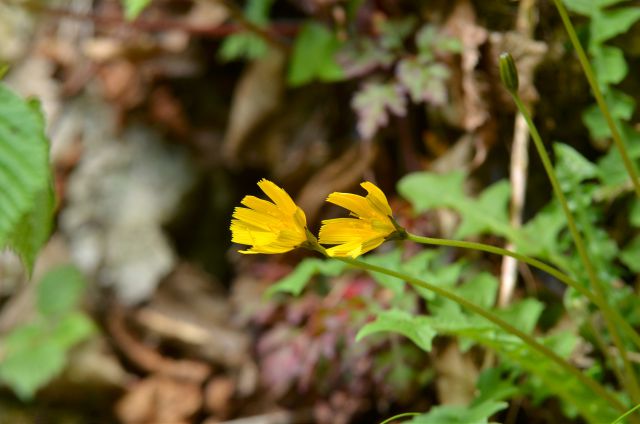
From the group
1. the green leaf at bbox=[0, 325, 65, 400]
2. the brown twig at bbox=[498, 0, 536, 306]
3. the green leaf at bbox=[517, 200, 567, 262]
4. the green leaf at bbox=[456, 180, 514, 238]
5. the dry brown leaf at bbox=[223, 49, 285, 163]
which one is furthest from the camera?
the dry brown leaf at bbox=[223, 49, 285, 163]

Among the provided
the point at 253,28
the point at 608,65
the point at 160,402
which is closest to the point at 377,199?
the point at 608,65

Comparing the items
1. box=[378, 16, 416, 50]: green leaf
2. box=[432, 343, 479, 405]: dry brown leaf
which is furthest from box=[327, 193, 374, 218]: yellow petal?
box=[378, 16, 416, 50]: green leaf

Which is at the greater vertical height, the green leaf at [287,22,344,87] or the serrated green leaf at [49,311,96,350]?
the green leaf at [287,22,344,87]

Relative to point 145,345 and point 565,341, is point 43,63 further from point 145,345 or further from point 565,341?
point 565,341

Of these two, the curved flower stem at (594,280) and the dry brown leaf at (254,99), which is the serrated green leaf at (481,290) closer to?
the curved flower stem at (594,280)

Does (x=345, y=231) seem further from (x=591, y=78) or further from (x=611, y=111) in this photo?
(x=611, y=111)

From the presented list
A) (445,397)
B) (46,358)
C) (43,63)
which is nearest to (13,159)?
(445,397)

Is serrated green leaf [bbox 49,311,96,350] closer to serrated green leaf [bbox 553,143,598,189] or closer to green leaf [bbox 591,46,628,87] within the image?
serrated green leaf [bbox 553,143,598,189]
